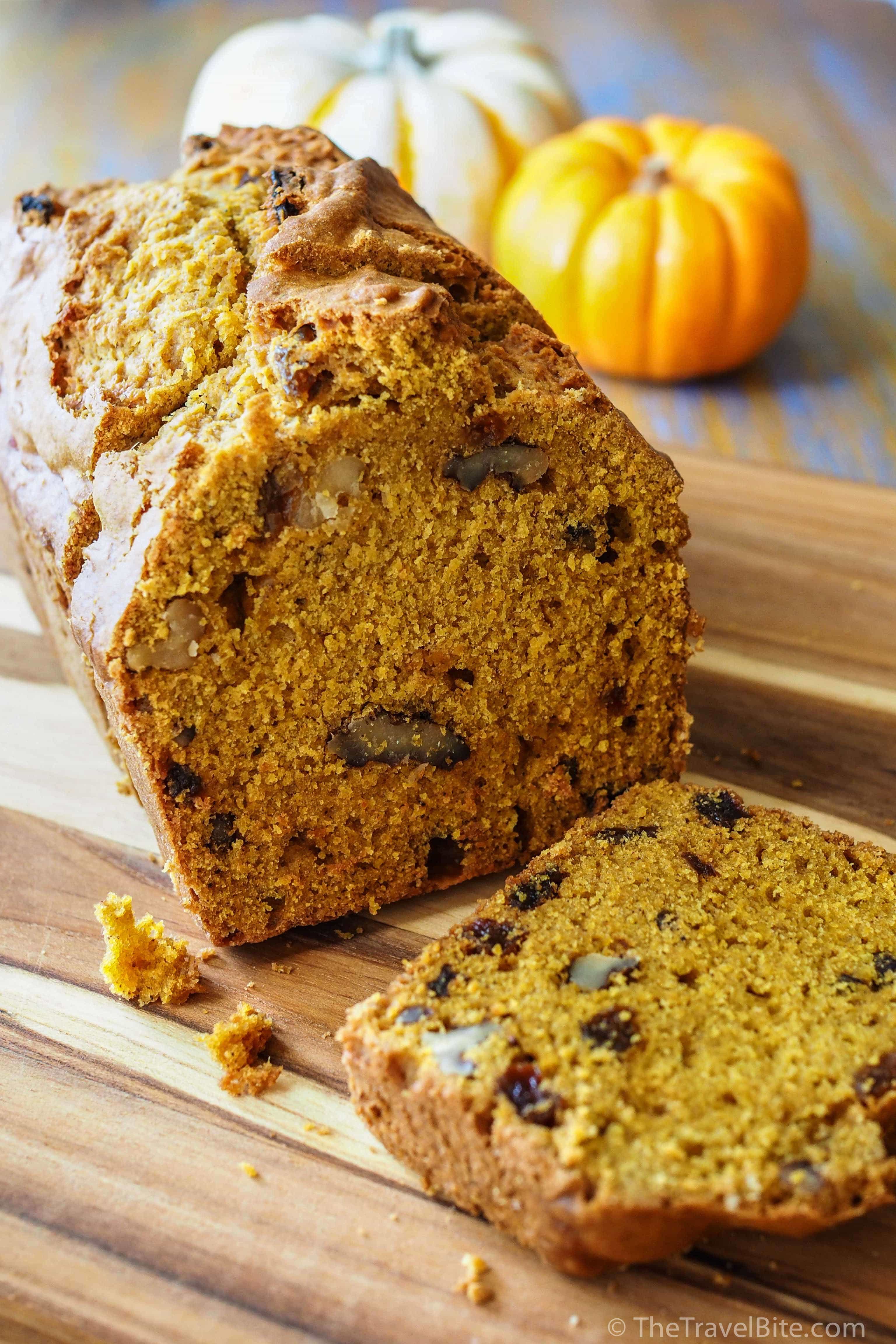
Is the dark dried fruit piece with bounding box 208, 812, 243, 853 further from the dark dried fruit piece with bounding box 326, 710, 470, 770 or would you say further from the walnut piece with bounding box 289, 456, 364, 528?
the walnut piece with bounding box 289, 456, 364, 528

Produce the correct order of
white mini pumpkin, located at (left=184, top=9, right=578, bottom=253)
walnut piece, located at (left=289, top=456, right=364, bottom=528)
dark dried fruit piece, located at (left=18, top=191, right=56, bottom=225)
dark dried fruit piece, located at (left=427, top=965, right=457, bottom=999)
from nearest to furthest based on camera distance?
dark dried fruit piece, located at (left=427, top=965, right=457, bottom=999) → walnut piece, located at (left=289, top=456, right=364, bottom=528) → dark dried fruit piece, located at (left=18, top=191, right=56, bottom=225) → white mini pumpkin, located at (left=184, top=9, right=578, bottom=253)

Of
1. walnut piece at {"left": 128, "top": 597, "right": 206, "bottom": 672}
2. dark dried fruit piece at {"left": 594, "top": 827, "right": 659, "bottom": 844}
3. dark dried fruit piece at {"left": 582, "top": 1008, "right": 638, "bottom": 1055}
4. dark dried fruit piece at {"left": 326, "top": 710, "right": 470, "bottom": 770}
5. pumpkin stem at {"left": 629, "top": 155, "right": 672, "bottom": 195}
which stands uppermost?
walnut piece at {"left": 128, "top": 597, "right": 206, "bottom": 672}

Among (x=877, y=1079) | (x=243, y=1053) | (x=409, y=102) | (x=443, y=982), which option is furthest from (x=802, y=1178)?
(x=409, y=102)

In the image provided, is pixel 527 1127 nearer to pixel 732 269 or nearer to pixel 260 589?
pixel 260 589

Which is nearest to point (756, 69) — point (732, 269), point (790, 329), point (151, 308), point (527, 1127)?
point (790, 329)

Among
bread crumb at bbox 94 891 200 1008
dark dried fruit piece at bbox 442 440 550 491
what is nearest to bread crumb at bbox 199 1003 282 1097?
bread crumb at bbox 94 891 200 1008

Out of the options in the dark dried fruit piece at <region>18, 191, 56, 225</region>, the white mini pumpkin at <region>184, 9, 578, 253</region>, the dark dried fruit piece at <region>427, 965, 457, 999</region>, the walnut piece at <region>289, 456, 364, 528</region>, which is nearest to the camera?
the dark dried fruit piece at <region>427, 965, 457, 999</region>
